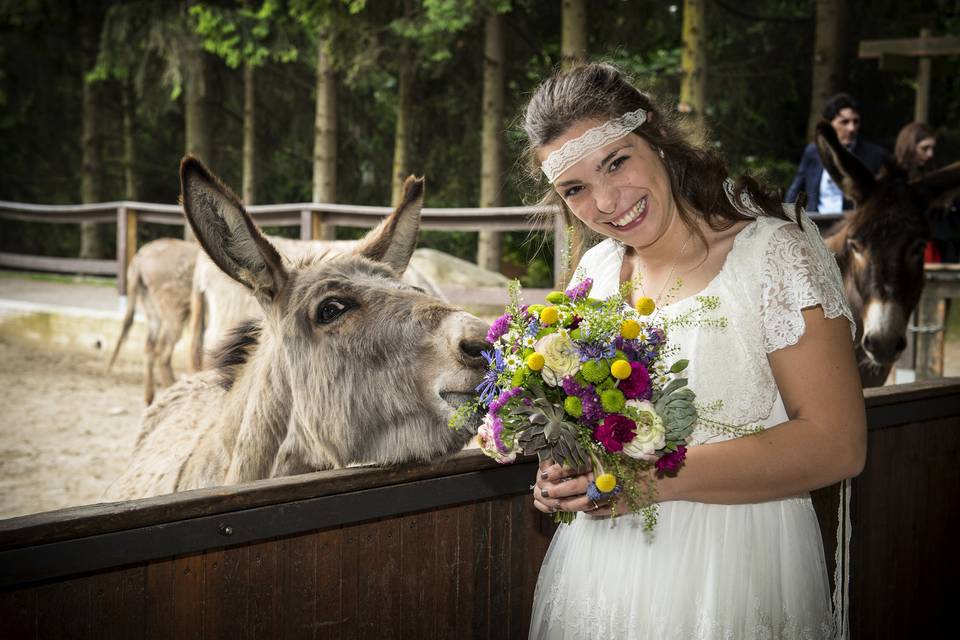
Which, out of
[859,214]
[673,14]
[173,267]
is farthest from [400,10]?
[859,214]

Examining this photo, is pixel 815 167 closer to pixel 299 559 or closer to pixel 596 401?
pixel 596 401

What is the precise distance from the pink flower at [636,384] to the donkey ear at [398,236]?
1.42 m

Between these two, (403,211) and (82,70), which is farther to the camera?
(82,70)

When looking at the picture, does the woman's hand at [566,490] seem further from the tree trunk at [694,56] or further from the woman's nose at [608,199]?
the tree trunk at [694,56]

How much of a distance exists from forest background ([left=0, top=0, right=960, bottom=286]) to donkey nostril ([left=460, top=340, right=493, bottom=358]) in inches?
315

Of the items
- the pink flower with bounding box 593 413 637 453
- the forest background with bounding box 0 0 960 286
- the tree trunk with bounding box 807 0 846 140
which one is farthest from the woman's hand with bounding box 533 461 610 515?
the tree trunk with bounding box 807 0 846 140

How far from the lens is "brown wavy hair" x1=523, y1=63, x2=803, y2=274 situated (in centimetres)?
193

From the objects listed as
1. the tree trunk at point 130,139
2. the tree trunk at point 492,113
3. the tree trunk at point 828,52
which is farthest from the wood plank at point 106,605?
the tree trunk at point 130,139

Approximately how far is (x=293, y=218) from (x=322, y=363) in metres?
6.98

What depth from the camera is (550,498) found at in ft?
5.66

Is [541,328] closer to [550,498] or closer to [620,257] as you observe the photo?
[550,498]

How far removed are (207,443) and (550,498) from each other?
1.46 m

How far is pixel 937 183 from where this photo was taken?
445cm

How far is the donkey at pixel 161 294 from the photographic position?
8898 mm
